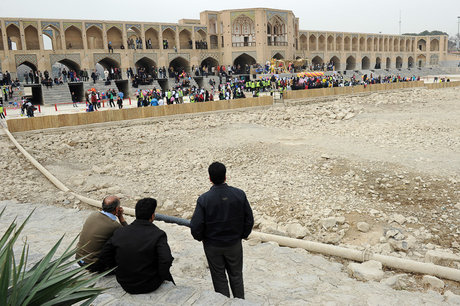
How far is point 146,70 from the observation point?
4041 centimetres

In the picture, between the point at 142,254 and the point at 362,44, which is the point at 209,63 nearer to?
the point at 362,44

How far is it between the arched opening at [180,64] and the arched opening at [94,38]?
25.9ft

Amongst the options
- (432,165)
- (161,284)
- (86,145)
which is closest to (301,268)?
(161,284)

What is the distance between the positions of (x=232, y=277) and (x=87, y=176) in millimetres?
8448

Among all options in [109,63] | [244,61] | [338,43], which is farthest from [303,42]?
[109,63]

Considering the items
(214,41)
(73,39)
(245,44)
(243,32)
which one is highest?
(243,32)

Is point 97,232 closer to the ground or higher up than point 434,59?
closer to the ground

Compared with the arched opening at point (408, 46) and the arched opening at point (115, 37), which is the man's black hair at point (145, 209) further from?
the arched opening at point (408, 46)

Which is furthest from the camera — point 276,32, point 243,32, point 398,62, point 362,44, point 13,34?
point 398,62

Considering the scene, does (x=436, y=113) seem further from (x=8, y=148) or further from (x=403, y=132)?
(x=8, y=148)

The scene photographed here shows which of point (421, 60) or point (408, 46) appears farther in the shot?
point (421, 60)

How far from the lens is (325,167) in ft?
36.5

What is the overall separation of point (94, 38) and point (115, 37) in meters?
2.09

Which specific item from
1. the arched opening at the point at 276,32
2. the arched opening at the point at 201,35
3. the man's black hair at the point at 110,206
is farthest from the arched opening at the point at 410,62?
the man's black hair at the point at 110,206
